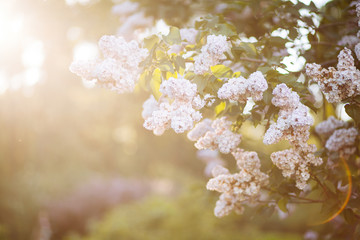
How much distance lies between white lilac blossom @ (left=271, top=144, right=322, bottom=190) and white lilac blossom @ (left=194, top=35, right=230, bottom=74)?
0.51 m

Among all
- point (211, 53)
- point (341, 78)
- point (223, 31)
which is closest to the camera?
point (341, 78)

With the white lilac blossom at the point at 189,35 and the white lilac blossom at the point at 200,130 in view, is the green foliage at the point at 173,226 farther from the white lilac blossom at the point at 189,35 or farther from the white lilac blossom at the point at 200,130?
the white lilac blossom at the point at 189,35

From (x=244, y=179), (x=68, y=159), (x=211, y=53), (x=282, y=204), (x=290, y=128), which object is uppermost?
Answer: (x=211, y=53)

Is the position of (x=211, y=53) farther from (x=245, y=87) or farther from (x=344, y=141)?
(x=344, y=141)

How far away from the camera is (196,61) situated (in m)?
1.53

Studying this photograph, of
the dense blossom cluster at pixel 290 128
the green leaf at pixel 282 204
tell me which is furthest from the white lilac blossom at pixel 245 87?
the green leaf at pixel 282 204

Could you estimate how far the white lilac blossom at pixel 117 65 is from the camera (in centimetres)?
160

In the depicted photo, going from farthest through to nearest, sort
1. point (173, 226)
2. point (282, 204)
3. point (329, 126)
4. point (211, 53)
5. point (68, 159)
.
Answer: point (68, 159)
point (173, 226)
point (329, 126)
point (282, 204)
point (211, 53)

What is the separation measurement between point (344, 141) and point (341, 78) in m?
0.57

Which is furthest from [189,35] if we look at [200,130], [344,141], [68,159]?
[68,159]

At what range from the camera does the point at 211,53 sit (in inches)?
58.9

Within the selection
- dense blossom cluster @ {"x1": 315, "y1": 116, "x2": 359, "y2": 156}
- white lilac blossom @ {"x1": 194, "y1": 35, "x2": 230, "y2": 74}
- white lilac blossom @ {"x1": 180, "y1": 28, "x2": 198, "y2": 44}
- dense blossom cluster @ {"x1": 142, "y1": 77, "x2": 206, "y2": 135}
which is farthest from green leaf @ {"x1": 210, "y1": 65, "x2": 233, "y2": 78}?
dense blossom cluster @ {"x1": 315, "y1": 116, "x2": 359, "y2": 156}

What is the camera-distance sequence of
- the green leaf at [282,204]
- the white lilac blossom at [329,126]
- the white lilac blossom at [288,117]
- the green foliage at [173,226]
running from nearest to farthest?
the white lilac blossom at [288,117] < the green leaf at [282,204] < the white lilac blossom at [329,126] < the green foliage at [173,226]

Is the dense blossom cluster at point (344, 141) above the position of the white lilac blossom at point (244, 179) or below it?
below
